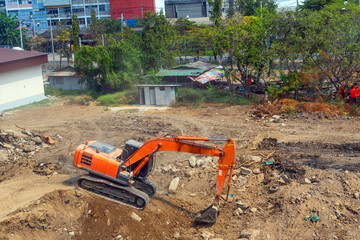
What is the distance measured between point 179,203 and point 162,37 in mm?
22230

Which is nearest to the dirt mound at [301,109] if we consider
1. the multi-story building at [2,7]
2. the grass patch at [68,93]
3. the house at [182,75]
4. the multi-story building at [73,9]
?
the house at [182,75]

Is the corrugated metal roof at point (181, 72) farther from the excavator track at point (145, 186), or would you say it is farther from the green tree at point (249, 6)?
the green tree at point (249, 6)

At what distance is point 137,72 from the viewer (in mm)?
28672


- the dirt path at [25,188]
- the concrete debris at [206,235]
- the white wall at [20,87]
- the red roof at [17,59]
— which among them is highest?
the red roof at [17,59]

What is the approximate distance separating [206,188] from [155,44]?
20.5 metres

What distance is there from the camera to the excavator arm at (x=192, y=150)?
31.1 ft

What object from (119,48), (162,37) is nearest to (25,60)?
(119,48)

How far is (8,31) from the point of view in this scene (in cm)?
5472

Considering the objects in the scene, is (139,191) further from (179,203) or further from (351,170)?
(351,170)

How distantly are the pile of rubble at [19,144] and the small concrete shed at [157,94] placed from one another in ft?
30.9

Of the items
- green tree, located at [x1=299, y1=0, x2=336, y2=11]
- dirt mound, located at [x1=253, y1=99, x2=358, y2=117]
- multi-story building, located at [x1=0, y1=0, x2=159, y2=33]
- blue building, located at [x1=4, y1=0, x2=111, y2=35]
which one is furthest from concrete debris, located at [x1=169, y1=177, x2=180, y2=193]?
blue building, located at [x1=4, y1=0, x2=111, y2=35]

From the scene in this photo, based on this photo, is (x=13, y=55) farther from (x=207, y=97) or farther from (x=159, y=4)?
(x=159, y=4)

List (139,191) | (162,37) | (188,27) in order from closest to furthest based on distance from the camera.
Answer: (139,191)
(162,37)
(188,27)

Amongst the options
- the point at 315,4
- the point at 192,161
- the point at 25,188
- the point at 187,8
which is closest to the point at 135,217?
the point at 192,161
